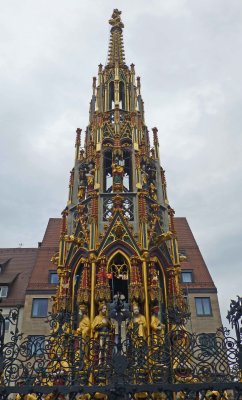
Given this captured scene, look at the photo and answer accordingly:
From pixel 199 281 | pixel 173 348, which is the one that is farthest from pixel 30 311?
pixel 173 348

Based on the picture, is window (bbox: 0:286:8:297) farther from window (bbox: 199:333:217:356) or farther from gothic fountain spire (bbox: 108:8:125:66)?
window (bbox: 199:333:217:356)

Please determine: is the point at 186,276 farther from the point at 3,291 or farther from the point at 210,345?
the point at 210,345

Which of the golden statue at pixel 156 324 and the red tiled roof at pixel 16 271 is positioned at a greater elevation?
the red tiled roof at pixel 16 271

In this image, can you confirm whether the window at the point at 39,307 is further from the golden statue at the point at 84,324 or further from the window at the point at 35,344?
the window at the point at 35,344

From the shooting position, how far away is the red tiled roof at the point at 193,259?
84.5 ft

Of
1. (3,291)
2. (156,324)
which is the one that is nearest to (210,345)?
(156,324)

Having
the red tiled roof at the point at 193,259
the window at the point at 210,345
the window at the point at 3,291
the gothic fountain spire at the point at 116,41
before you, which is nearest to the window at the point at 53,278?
the window at the point at 3,291

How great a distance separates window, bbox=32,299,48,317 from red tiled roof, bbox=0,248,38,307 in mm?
958

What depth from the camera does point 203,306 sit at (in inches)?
969

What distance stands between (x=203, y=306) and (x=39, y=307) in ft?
31.2

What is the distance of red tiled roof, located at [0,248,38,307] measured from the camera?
25386 mm

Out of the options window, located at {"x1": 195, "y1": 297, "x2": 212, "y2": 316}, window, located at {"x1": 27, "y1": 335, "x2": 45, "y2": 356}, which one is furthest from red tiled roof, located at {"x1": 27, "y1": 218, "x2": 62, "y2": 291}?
window, located at {"x1": 27, "y1": 335, "x2": 45, "y2": 356}

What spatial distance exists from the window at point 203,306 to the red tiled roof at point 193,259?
86cm

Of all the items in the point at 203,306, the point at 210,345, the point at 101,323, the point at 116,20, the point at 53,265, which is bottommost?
the point at 210,345
